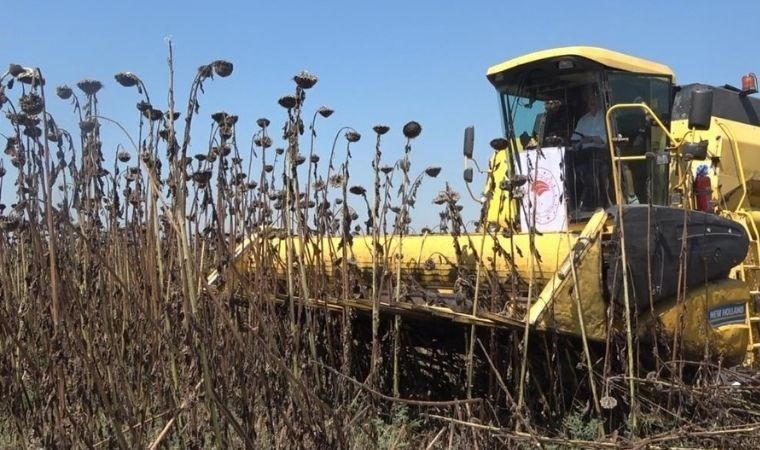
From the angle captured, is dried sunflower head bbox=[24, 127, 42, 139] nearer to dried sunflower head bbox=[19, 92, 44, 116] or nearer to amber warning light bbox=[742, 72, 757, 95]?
dried sunflower head bbox=[19, 92, 44, 116]

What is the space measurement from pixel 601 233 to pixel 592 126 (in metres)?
1.97

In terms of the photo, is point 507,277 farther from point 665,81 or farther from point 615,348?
point 665,81

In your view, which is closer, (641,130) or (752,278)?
(752,278)

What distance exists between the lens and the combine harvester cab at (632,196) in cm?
376

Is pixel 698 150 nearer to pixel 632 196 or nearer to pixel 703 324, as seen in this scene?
pixel 703 324

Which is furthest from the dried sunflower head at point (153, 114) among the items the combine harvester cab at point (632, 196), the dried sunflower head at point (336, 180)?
the combine harvester cab at point (632, 196)

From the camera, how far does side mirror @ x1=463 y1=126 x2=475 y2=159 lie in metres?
5.85

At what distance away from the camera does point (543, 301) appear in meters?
3.63

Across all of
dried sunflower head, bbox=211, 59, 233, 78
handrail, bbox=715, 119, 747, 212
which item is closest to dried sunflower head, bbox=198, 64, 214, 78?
dried sunflower head, bbox=211, 59, 233, 78

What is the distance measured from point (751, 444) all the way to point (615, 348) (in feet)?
2.26

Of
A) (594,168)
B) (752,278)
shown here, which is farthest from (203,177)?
(752,278)

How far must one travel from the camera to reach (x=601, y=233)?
12.6 feet

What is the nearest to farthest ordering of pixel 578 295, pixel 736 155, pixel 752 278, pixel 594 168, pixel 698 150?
pixel 578 295
pixel 698 150
pixel 752 278
pixel 594 168
pixel 736 155

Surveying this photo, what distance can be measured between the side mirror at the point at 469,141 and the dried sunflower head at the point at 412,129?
84.3 inches
